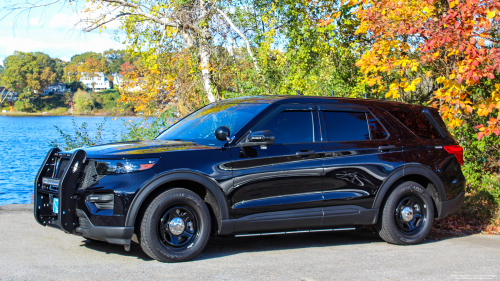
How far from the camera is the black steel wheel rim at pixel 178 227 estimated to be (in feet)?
16.6

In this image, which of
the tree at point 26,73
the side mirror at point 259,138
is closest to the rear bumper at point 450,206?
the side mirror at point 259,138

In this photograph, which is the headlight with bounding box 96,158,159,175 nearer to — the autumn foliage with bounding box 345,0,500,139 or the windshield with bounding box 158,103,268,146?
the windshield with bounding box 158,103,268,146

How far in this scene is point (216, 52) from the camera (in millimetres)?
12742

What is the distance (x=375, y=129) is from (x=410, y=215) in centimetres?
122

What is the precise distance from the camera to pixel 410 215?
6469 millimetres

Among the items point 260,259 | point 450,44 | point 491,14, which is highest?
point 491,14

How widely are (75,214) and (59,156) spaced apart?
0.82 metres

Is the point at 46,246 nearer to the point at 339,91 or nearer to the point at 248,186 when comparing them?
the point at 248,186

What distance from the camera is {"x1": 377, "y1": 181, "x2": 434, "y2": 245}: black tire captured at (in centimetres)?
628

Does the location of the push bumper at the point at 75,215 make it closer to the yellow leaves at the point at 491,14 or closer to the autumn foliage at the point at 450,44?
the autumn foliage at the point at 450,44

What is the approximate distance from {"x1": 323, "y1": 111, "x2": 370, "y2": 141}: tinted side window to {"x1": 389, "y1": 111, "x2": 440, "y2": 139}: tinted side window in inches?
23.3

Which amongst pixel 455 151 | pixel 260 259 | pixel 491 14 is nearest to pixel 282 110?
pixel 260 259

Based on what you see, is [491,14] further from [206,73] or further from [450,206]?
[206,73]

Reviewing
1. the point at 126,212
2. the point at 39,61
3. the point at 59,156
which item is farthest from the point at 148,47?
the point at 39,61
